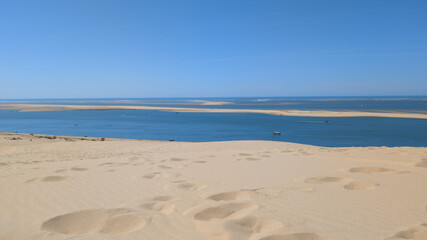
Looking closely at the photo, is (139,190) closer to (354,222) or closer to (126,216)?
(126,216)

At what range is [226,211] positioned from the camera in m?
2.98

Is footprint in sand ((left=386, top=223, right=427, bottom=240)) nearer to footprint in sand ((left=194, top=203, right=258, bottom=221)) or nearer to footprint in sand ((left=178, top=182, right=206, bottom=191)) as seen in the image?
footprint in sand ((left=194, top=203, right=258, bottom=221))

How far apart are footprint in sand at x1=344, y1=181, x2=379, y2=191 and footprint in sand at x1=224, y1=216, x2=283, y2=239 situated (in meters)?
1.74

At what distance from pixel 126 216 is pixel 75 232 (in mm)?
461

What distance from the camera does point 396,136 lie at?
20906mm

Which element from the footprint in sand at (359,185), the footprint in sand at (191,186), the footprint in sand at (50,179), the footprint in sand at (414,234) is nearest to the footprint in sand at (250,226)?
the footprint in sand at (414,234)

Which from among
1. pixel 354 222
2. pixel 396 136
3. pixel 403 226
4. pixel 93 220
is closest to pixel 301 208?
pixel 354 222

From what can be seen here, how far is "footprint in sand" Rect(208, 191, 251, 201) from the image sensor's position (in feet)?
11.5

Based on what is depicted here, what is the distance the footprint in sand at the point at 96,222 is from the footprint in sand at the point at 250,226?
0.81 meters

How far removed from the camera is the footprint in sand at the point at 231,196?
3.51 metres

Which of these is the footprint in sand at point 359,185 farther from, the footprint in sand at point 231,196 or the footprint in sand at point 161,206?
the footprint in sand at point 161,206

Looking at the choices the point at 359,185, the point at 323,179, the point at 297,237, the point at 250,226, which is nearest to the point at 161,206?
the point at 250,226

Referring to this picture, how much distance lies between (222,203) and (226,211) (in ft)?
0.82

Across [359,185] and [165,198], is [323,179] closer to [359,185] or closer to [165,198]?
[359,185]
